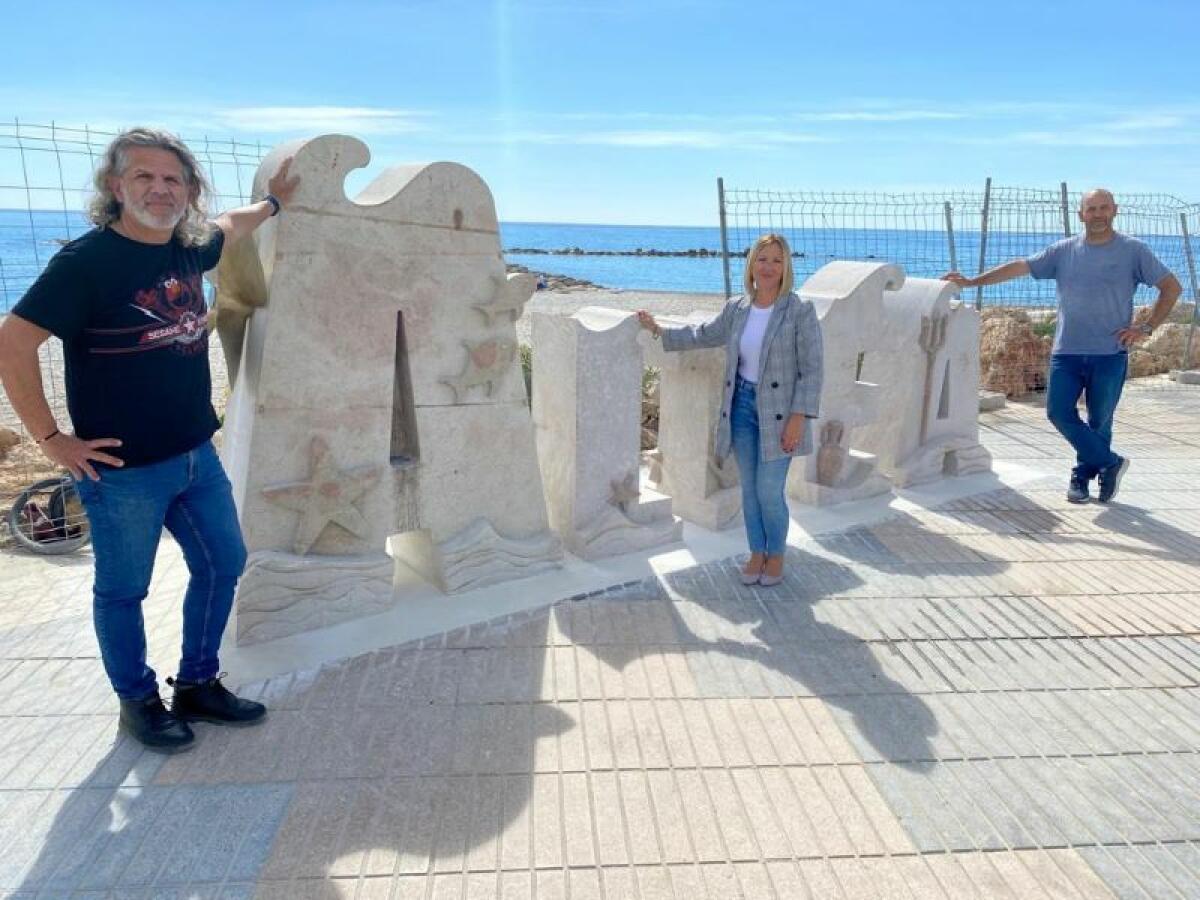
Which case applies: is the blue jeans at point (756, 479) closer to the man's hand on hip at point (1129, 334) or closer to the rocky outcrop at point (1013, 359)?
the man's hand on hip at point (1129, 334)

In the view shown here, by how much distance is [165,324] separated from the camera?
2992mm

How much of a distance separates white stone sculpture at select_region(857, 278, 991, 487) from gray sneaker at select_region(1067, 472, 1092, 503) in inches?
28.2

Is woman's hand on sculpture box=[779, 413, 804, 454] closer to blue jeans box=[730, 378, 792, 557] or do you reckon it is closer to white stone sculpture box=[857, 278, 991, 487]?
blue jeans box=[730, 378, 792, 557]

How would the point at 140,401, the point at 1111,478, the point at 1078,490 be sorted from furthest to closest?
the point at 1078,490
the point at 1111,478
the point at 140,401

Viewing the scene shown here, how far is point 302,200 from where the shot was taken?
3887 millimetres

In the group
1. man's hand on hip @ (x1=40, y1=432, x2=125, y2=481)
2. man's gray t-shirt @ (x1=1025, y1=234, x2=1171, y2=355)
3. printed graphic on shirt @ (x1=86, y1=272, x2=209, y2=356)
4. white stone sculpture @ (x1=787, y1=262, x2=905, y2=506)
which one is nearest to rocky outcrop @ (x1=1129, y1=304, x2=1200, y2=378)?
man's gray t-shirt @ (x1=1025, y1=234, x2=1171, y2=355)

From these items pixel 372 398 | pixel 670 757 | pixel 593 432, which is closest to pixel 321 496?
pixel 372 398

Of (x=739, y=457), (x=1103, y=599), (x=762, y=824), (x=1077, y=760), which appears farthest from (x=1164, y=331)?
(x=762, y=824)

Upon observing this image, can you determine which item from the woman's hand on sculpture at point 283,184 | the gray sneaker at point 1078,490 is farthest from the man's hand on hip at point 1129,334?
the woman's hand on sculpture at point 283,184

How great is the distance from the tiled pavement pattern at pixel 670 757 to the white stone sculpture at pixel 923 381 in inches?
79.9

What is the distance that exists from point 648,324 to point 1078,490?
3.56 meters

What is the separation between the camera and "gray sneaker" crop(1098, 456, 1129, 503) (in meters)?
6.39

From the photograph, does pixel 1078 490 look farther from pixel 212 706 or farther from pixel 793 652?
pixel 212 706

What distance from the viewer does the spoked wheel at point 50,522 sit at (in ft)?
17.2
